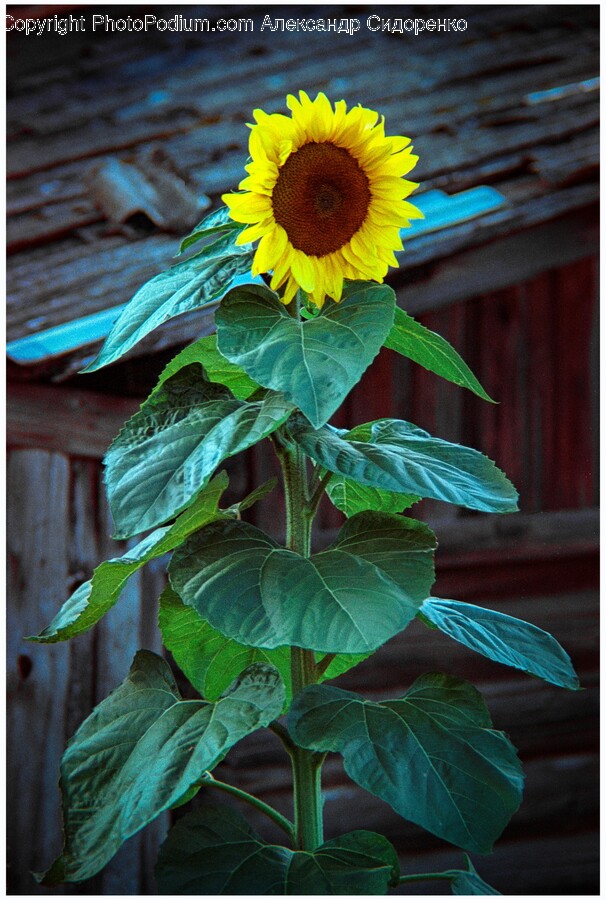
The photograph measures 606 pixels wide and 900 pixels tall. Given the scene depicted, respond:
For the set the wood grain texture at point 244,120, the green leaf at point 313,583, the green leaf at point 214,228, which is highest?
the wood grain texture at point 244,120

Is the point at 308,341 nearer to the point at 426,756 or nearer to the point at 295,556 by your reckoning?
the point at 295,556

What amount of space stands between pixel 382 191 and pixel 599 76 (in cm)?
148

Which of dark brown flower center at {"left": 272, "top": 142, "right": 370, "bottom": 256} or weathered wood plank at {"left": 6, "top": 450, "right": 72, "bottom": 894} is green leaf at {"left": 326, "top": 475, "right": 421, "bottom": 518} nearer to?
dark brown flower center at {"left": 272, "top": 142, "right": 370, "bottom": 256}

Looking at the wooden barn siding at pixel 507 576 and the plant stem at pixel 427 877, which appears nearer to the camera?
the plant stem at pixel 427 877

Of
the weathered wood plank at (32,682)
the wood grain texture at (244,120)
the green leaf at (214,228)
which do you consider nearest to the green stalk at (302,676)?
the green leaf at (214,228)

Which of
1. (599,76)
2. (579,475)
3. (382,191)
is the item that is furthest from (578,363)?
(382,191)

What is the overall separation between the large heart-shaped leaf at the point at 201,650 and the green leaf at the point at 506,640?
0.34ft

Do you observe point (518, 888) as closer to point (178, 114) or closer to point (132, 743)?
point (132, 743)

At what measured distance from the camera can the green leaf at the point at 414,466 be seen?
32.4 inches

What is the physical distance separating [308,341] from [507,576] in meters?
1.53

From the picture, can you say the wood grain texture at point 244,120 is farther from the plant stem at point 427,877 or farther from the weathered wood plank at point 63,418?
the plant stem at point 427,877

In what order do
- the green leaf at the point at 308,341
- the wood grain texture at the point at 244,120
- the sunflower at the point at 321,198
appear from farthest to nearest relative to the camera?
1. the wood grain texture at the point at 244,120
2. the sunflower at the point at 321,198
3. the green leaf at the point at 308,341

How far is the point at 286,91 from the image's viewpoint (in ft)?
6.34

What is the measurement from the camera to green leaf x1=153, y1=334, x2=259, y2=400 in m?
0.99
